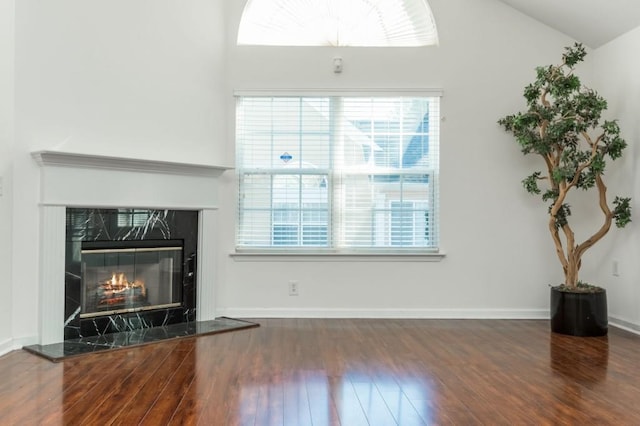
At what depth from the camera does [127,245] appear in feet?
13.6

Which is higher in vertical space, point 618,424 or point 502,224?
point 502,224

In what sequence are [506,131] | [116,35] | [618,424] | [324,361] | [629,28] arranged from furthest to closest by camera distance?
[506,131] → [629,28] → [116,35] → [324,361] → [618,424]

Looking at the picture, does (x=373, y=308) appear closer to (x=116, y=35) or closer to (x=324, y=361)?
(x=324, y=361)

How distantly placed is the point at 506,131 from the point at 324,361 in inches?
112

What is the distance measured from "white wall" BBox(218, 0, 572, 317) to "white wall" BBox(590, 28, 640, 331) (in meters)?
0.42

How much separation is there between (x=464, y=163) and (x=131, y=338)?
324 cm

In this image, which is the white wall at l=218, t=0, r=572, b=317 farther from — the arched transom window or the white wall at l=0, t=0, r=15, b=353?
the white wall at l=0, t=0, r=15, b=353

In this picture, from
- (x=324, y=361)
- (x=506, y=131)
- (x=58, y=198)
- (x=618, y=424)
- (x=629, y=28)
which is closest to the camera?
(x=618, y=424)

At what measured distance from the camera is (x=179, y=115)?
4.48 m

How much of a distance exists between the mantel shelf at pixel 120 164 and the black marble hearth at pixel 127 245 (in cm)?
34

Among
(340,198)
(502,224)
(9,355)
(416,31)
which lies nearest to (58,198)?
(9,355)

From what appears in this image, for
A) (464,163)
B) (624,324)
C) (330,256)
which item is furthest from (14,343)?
(624,324)

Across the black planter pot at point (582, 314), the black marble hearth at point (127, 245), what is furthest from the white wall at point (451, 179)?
the black planter pot at point (582, 314)

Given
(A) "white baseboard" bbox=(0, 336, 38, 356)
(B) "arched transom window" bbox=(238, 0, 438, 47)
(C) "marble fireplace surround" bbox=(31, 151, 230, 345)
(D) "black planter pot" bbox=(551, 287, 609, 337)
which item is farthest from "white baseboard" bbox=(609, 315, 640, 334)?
(A) "white baseboard" bbox=(0, 336, 38, 356)
